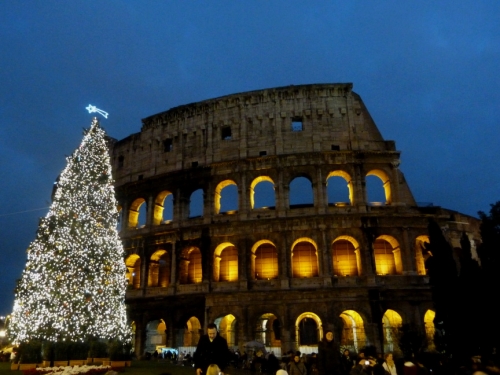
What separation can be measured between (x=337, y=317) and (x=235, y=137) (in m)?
13.7

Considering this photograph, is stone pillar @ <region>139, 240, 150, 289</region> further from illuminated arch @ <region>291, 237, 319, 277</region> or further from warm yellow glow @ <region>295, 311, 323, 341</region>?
warm yellow glow @ <region>295, 311, 323, 341</region>

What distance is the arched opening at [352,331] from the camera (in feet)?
83.1

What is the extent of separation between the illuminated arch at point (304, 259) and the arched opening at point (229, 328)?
16.8ft

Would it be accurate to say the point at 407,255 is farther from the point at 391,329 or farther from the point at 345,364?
the point at 345,364

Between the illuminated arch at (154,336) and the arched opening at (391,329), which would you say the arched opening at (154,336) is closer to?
the illuminated arch at (154,336)

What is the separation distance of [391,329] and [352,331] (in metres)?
2.41

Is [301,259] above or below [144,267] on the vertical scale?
below

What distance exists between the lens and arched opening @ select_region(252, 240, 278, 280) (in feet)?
90.9

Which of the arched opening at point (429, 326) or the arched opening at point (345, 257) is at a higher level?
the arched opening at point (345, 257)

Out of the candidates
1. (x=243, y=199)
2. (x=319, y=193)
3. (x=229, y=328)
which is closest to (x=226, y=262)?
(x=229, y=328)

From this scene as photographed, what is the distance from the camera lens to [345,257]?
90.1 ft

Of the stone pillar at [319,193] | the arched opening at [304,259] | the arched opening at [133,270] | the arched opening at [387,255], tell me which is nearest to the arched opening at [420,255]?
the arched opening at [387,255]

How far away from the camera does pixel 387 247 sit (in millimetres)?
27781

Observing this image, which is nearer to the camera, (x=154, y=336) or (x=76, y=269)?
(x=76, y=269)
